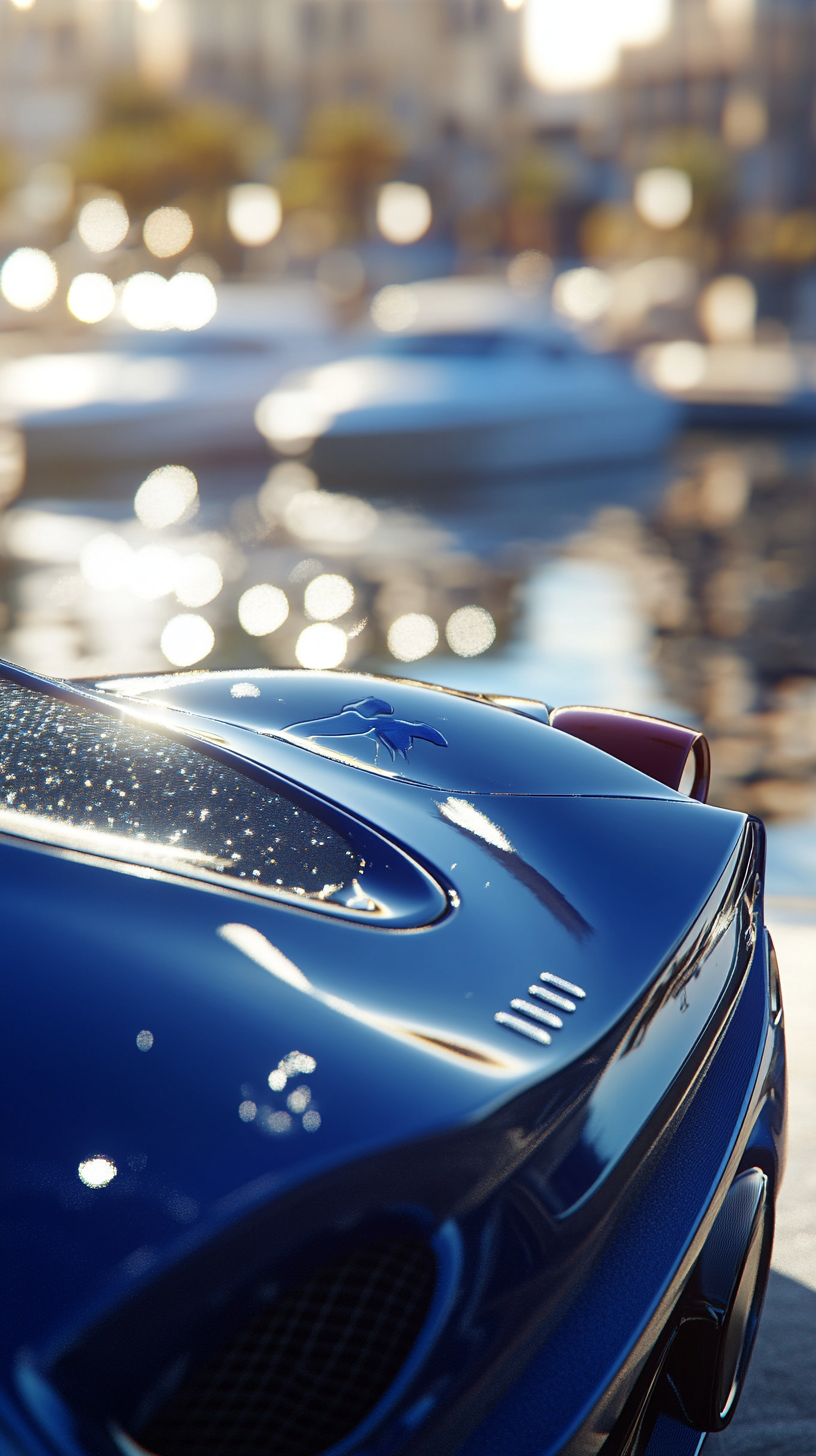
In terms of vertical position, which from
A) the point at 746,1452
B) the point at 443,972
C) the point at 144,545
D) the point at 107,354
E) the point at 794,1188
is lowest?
the point at 746,1452

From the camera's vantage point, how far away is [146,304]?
1417 centimetres

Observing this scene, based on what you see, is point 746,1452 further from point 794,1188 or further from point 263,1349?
point 263,1349

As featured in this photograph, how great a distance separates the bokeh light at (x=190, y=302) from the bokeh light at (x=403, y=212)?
49.7 m

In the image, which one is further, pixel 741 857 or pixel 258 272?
pixel 258 272

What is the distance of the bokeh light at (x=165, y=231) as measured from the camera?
171 ft

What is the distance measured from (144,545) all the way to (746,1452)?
8.92m

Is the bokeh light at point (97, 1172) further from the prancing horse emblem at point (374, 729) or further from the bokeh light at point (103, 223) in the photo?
the bokeh light at point (103, 223)

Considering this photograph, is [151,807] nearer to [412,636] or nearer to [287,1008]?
[287,1008]

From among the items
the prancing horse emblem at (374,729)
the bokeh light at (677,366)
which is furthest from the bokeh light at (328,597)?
the bokeh light at (677,366)

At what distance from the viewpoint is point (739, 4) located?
186 feet

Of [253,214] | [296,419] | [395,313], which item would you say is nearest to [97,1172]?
[296,419]

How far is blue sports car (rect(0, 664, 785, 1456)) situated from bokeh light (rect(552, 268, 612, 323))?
2979cm

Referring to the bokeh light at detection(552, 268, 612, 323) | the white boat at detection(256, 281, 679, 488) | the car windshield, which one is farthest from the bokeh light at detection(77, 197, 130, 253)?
the car windshield

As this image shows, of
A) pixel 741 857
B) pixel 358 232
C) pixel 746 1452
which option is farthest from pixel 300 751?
pixel 358 232
